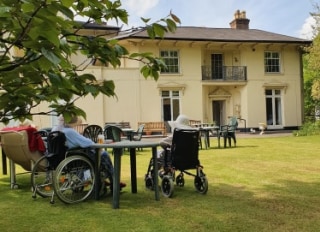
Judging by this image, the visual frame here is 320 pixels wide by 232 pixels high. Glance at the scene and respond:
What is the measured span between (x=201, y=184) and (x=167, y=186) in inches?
20.5

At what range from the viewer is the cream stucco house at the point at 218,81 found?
2345 cm

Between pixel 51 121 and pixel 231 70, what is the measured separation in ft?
40.1

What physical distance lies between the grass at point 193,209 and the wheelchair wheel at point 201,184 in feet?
0.29

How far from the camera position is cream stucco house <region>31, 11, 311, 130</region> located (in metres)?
23.5

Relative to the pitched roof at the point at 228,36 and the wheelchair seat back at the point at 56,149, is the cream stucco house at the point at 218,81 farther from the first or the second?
A: the wheelchair seat back at the point at 56,149

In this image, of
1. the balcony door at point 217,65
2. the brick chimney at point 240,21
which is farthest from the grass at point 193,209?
the brick chimney at point 240,21

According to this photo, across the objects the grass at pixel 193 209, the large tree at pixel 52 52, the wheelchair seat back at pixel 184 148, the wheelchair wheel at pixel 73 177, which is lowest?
the grass at pixel 193 209

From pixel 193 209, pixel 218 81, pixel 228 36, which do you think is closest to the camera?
pixel 193 209

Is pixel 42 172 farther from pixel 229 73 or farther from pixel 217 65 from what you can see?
pixel 217 65

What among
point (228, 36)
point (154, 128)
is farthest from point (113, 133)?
point (228, 36)

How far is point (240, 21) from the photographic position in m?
30.2

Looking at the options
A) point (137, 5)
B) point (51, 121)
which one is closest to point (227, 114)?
point (51, 121)

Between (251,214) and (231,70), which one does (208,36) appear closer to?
(231,70)

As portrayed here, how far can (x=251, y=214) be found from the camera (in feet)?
14.8
